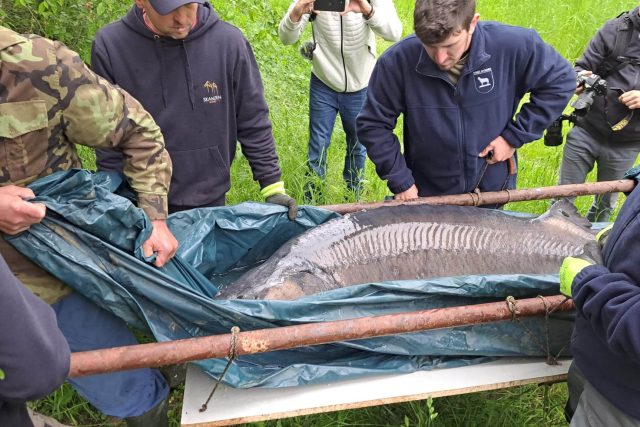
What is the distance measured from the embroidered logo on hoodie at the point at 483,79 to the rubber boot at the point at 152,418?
2.19m

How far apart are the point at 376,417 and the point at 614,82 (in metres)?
2.77

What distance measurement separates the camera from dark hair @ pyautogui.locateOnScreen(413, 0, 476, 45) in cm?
284

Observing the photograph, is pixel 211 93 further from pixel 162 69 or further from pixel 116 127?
pixel 116 127

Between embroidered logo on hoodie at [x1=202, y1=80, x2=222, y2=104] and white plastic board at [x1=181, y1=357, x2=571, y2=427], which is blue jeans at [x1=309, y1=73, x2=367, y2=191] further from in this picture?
white plastic board at [x1=181, y1=357, x2=571, y2=427]

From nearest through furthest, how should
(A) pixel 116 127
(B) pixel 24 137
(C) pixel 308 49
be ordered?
(B) pixel 24 137, (A) pixel 116 127, (C) pixel 308 49

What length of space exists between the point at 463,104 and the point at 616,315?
5.68 ft

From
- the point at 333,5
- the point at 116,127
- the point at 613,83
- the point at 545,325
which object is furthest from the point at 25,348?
the point at 613,83

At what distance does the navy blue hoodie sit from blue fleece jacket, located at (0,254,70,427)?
1570 millimetres

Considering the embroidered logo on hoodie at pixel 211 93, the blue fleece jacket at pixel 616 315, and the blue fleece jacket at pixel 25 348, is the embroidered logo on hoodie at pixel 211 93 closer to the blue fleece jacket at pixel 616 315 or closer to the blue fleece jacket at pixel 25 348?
the blue fleece jacket at pixel 25 348

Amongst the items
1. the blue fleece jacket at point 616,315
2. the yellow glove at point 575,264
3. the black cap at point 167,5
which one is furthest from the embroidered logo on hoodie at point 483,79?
the black cap at point 167,5

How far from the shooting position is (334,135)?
20.7 ft

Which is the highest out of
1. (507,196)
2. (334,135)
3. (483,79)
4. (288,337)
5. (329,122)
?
(483,79)

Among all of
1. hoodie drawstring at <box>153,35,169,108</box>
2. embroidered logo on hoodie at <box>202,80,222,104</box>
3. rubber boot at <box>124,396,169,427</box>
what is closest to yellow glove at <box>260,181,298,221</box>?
embroidered logo on hoodie at <box>202,80,222,104</box>

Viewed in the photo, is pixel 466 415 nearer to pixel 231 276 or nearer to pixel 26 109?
pixel 231 276
